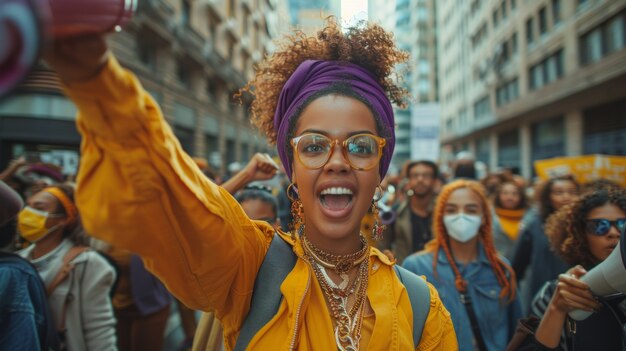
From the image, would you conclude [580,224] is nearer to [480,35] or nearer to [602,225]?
[602,225]

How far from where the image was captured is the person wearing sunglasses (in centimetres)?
171

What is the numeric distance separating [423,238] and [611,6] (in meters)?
13.4

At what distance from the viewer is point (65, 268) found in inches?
100

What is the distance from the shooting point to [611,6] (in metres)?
12.2

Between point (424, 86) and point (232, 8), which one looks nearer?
point (232, 8)

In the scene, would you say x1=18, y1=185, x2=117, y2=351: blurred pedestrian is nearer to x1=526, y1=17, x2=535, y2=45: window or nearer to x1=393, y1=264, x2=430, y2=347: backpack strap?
x1=393, y1=264, x2=430, y2=347: backpack strap

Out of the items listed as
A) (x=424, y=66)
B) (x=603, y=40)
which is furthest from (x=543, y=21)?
(x=424, y=66)

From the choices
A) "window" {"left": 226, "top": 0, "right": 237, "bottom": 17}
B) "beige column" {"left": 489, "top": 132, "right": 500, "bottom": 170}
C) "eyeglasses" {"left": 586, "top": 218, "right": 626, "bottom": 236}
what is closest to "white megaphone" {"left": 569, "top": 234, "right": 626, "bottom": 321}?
"eyeglasses" {"left": 586, "top": 218, "right": 626, "bottom": 236}

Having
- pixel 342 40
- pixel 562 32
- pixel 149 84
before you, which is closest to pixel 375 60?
pixel 342 40

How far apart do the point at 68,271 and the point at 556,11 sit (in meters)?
20.0

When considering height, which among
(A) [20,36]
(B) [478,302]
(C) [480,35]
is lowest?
(B) [478,302]

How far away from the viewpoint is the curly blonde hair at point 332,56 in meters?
1.54

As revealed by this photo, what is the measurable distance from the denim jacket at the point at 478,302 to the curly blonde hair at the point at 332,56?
5.10 ft

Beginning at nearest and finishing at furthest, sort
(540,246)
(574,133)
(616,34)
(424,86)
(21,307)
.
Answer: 1. (21,307)
2. (540,246)
3. (616,34)
4. (574,133)
5. (424,86)
